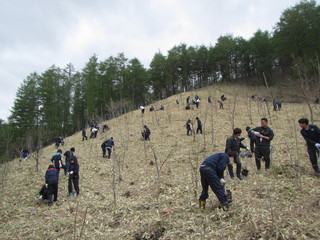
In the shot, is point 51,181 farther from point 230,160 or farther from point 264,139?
point 264,139

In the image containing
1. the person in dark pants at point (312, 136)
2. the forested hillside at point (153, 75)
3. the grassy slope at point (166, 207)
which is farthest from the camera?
the forested hillside at point (153, 75)

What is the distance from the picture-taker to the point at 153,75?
38.6 meters

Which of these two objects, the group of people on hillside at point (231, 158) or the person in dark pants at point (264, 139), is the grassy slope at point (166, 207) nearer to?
the group of people on hillside at point (231, 158)

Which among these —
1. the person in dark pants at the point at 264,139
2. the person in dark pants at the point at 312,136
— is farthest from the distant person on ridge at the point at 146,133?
the person in dark pants at the point at 312,136

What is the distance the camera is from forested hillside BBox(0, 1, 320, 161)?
27672 mm

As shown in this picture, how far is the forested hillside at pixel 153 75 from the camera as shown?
2767 centimetres

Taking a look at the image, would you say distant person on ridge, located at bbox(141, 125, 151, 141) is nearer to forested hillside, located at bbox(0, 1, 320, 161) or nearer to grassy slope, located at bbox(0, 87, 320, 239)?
grassy slope, located at bbox(0, 87, 320, 239)

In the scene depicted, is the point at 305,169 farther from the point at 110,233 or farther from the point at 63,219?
the point at 63,219

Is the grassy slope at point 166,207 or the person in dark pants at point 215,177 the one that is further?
the person in dark pants at point 215,177

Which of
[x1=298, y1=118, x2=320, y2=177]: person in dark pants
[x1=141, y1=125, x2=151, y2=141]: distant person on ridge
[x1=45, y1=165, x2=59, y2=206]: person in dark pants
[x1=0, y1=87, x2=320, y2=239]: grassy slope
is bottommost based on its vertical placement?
[x1=0, y1=87, x2=320, y2=239]: grassy slope

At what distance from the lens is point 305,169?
19.8ft

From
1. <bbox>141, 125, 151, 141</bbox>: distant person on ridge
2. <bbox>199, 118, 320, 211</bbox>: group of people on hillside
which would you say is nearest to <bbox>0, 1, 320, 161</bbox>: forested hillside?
<bbox>141, 125, 151, 141</bbox>: distant person on ridge

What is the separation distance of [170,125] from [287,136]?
9.91 m

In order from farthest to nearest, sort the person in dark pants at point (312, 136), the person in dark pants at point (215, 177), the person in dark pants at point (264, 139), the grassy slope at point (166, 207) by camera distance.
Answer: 1. the person in dark pants at point (264, 139)
2. the person in dark pants at point (312, 136)
3. the person in dark pants at point (215, 177)
4. the grassy slope at point (166, 207)
